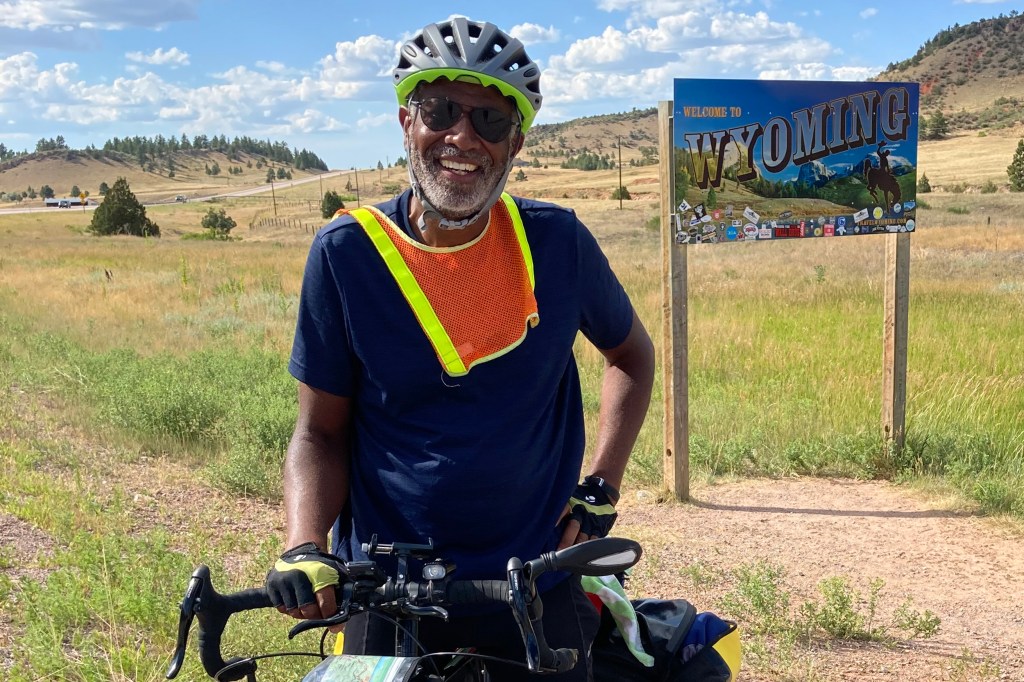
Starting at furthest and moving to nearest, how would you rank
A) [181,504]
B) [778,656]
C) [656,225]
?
[656,225]
[181,504]
[778,656]

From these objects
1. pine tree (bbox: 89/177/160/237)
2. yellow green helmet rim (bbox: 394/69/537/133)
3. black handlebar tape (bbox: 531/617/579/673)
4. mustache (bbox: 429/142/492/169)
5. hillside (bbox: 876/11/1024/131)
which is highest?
hillside (bbox: 876/11/1024/131)

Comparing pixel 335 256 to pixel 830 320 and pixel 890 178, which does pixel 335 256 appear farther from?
pixel 830 320

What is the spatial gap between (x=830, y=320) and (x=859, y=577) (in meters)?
7.60

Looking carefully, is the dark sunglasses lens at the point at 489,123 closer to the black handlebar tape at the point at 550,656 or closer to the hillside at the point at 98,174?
the black handlebar tape at the point at 550,656

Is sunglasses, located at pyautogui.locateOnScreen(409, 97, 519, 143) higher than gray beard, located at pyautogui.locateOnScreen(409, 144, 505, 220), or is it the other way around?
sunglasses, located at pyautogui.locateOnScreen(409, 97, 519, 143)

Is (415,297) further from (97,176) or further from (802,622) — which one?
(97,176)

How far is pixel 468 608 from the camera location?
6.44ft

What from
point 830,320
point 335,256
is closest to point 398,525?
point 335,256

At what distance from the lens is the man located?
1948 millimetres

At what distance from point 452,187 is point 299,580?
0.90 m

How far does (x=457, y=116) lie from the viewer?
2049mm

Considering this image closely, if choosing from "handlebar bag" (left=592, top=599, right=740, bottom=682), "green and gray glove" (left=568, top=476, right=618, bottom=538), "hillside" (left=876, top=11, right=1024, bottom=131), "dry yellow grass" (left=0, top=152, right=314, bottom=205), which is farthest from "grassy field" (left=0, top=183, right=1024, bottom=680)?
"dry yellow grass" (left=0, top=152, right=314, bottom=205)

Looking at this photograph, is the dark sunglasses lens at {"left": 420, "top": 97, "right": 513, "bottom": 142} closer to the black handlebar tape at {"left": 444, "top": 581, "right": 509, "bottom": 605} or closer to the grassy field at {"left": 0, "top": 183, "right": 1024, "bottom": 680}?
the black handlebar tape at {"left": 444, "top": 581, "right": 509, "bottom": 605}

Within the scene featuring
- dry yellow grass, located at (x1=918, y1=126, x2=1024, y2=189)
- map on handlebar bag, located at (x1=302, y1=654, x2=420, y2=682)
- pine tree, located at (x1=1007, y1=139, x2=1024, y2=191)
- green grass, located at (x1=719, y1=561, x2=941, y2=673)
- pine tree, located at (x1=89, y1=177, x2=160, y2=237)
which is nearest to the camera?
map on handlebar bag, located at (x1=302, y1=654, x2=420, y2=682)
